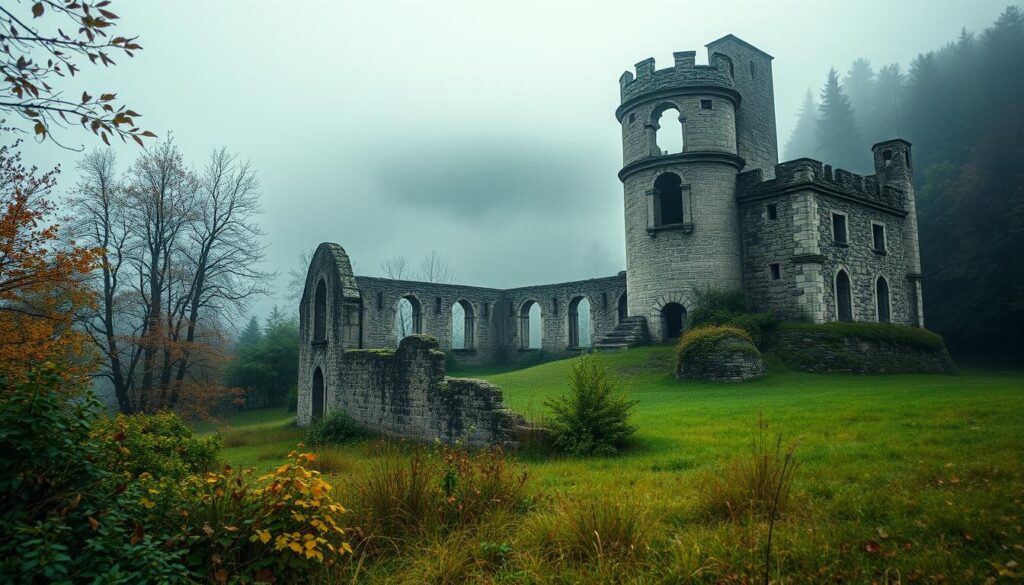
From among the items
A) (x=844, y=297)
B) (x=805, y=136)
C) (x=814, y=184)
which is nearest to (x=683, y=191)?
(x=814, y=184)

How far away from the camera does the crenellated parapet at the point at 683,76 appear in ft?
76.7

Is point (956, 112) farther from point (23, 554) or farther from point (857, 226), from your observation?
point (23, 554)

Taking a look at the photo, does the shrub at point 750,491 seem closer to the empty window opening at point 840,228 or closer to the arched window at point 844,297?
the arched window at point 844,297

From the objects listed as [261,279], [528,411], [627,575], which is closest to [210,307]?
[261,279]

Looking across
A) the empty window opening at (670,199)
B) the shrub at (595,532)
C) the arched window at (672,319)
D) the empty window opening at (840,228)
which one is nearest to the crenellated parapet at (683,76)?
the empty window opening at (670,199)

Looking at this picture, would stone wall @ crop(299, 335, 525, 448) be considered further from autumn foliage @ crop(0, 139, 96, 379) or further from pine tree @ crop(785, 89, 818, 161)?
pine tree @ crop(785, 89, 818, 161)

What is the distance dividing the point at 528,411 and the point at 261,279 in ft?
58.0

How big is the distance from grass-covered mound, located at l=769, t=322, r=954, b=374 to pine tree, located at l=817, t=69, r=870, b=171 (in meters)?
41.1

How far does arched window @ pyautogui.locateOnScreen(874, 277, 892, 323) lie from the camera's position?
979 inches

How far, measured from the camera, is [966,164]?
34.3 meters

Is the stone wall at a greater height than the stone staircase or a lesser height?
lesser

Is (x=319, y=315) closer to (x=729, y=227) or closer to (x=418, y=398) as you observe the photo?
(x=418, y=398)

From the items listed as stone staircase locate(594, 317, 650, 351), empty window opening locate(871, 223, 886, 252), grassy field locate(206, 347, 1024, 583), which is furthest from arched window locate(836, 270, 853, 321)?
grassy field locate(206, 347, 1024, 583)

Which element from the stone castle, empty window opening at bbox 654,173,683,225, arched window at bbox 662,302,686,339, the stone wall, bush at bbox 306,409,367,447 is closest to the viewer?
the stone wall
